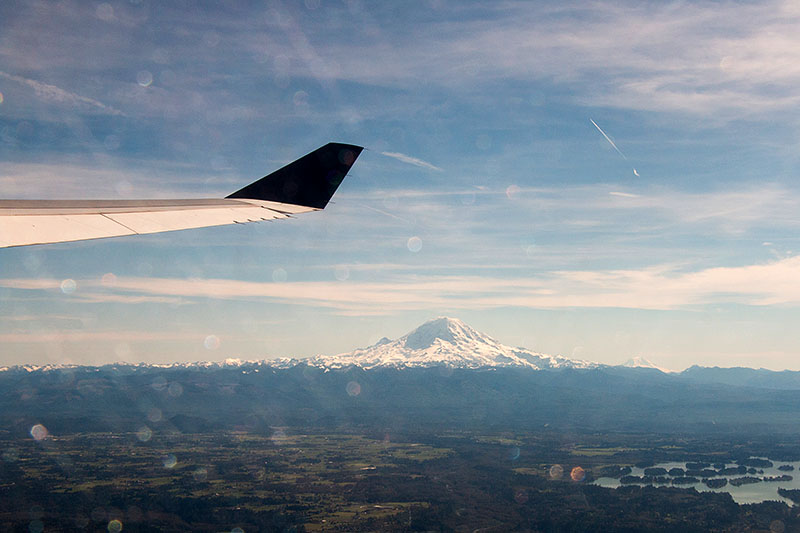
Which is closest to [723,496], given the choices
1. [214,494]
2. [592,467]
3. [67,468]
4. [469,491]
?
[592,467]

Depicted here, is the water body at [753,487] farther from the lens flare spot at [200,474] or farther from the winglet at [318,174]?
the winglet at [318,174]

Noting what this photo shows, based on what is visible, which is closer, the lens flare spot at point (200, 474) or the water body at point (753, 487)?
the water body at point (753, 487)

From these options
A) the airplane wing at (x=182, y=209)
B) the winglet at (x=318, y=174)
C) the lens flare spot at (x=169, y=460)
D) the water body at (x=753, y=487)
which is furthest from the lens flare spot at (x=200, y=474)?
the winglet at (x=318, y=174)

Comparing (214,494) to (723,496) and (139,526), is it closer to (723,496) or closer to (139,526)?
(139,526)

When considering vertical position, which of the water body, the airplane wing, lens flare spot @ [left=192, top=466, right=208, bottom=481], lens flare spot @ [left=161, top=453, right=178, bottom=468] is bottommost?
lens flare spot @ [left=161, top=453, right=178, bottom=468]

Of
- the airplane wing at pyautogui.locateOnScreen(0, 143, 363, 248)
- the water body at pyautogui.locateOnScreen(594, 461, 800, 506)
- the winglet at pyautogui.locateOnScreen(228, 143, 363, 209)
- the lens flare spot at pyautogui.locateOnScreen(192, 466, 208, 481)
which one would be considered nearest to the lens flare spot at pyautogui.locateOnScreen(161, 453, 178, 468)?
the lens flare spot at pyautogui.locateOnScreen(192, 466, 208, 481)

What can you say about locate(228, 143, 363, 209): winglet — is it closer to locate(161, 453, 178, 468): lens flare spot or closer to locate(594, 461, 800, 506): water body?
locate(594, 461, 800, 506): water body

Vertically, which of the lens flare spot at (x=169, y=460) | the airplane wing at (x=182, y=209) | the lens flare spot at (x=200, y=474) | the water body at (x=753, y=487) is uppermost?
the airplane wing at (x=182, y=209)
